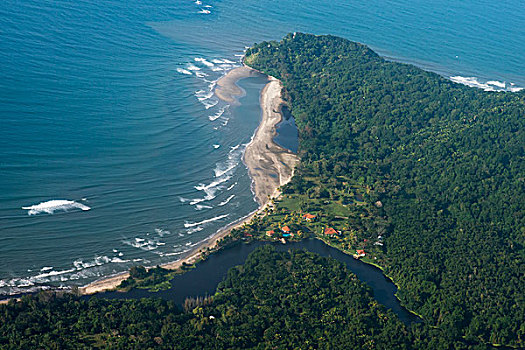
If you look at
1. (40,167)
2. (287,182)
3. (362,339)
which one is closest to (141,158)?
(40,167)

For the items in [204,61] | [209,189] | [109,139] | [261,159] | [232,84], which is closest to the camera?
[209,189]

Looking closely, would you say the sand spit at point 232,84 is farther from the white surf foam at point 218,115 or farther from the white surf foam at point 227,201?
the white surf foam at point 227,201

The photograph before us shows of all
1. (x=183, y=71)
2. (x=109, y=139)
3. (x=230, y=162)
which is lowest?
(x=230, y=162)

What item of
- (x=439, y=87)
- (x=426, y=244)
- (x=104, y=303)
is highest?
(x=439, y=87)

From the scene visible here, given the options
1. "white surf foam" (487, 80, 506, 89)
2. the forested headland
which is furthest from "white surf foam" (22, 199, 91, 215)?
"white surf foam" (487, 80, 506, 89)

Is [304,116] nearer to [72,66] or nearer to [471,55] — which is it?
[72,66]

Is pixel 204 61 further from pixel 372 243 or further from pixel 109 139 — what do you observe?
pixel 372 243

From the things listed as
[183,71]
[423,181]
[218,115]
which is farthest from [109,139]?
[423,181]

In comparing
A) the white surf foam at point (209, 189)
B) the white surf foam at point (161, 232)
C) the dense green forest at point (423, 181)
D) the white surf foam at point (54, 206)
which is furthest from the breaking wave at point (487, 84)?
the white surf foam at point (54, 206)
